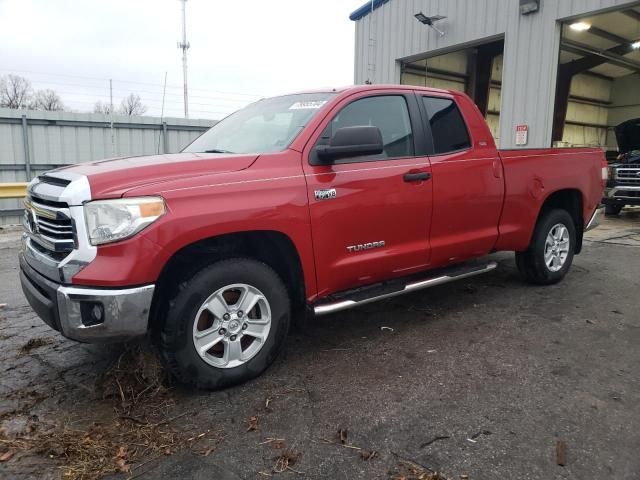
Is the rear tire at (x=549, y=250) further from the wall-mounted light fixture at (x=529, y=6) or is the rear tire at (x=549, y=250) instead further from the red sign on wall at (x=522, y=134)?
the wall-mounted light fixture at (x=529, y=6)

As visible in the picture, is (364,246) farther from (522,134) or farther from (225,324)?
(522,134)

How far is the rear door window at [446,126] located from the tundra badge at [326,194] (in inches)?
46.1

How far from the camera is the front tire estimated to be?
9.41 ft

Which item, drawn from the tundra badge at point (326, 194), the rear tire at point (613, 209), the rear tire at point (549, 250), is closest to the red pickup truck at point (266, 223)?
the tundra badge at point (326, 194)

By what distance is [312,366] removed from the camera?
11.4ft

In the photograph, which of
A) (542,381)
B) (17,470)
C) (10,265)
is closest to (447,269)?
(542,381)

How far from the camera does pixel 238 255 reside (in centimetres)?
318

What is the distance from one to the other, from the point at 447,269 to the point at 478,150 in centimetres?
107

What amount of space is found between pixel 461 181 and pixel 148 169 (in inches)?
98.5

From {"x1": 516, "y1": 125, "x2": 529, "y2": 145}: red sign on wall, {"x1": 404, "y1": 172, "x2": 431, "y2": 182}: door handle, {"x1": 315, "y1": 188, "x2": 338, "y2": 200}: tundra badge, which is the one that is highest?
{"x1": 516, "y1": 125, "x2": 529, "y2": 145}: red sign on wall

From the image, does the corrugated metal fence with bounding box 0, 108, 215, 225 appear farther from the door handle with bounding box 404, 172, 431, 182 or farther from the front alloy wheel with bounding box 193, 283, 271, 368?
the front alloy wheel with bounding box 193, 283, 271, 368

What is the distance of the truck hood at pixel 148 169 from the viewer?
9.01ft

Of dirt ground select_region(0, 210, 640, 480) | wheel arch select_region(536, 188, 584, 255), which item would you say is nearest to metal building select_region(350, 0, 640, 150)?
wheel arch select_region(536, 188, 584, 255)

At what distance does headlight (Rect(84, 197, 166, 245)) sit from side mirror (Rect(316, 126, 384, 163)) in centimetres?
124
